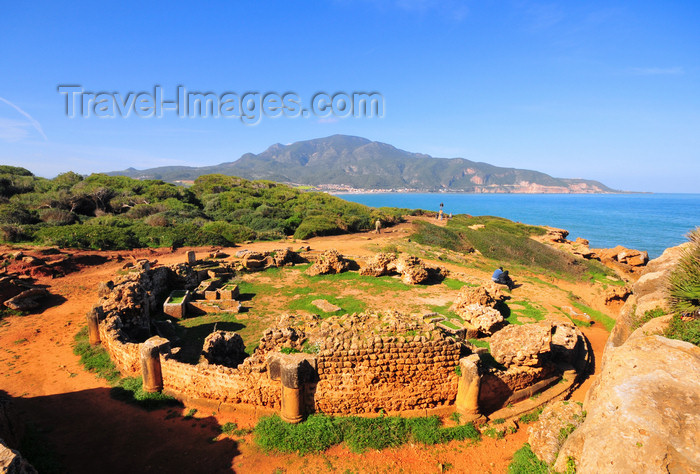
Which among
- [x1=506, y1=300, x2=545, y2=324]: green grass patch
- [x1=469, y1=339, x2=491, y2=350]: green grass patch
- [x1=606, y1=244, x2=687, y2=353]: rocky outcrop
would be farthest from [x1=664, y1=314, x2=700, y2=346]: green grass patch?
[x1=506, y1=300, x2=545, y2=324]: green grass patch

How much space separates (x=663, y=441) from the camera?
12.2 ft

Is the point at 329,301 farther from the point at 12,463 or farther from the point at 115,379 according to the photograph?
the point at 12,463

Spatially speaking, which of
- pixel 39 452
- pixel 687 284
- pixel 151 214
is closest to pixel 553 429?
pixel 687 284

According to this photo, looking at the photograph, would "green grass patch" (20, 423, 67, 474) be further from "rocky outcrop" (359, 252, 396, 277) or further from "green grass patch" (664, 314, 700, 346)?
"rocky outcrop" (359, 252, 396, 277)

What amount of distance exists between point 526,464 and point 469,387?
165 centimetres

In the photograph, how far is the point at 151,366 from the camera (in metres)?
8.31

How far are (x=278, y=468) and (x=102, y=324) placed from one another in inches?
317

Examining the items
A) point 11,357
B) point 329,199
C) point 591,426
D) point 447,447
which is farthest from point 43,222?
point 591,426

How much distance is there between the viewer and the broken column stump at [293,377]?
7.16 m

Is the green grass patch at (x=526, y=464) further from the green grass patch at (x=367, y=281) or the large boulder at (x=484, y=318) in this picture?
the green grass patch at (x=367, y=281)

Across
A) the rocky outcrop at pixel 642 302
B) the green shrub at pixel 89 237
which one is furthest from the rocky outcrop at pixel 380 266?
the green shrub at pixel 89 237

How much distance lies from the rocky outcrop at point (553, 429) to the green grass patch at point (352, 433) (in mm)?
1196

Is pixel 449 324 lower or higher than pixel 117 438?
higher

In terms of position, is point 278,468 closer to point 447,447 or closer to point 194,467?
point 194,467
